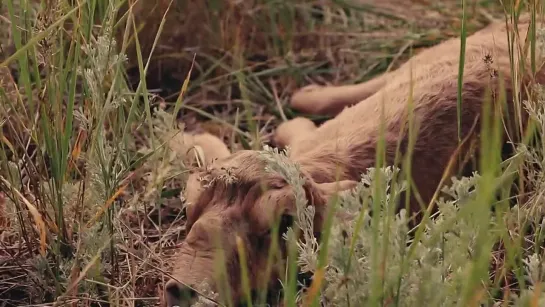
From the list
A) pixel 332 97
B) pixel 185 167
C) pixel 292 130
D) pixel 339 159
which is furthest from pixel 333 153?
pixel 332 97

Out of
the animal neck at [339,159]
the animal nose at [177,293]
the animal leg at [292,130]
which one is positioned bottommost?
the animal leg at [292,130]

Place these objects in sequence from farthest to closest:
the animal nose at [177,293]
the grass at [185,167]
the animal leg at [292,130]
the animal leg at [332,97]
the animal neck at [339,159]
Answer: the animal leg at [332,97]
the animal leg at [292,130]
the animal neck at [339,159]
the animal nose at [177,293]
the grass at [185,167]

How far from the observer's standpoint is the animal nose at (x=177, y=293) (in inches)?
74.2

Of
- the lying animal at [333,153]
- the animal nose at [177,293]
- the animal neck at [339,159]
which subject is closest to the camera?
the animal nose at [177,293]

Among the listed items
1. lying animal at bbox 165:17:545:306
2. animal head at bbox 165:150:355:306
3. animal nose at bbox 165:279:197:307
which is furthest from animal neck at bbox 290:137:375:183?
animal nose at bbox 165:279:197:307

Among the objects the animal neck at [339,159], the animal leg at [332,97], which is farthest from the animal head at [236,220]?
the animal leg at [332,97]

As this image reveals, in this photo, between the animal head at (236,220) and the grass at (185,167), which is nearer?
the grass at (185,167)

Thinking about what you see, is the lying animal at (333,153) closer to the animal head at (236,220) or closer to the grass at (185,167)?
the animal head at (236,220)

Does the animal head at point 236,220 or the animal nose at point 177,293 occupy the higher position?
the animal head at point 236,220

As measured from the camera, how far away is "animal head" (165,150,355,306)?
198 cm

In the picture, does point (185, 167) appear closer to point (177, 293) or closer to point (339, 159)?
point (339, 159)

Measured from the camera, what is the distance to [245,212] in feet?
6.79

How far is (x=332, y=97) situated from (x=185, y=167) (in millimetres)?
1125

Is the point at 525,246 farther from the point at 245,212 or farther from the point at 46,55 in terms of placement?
the point at 46,55
